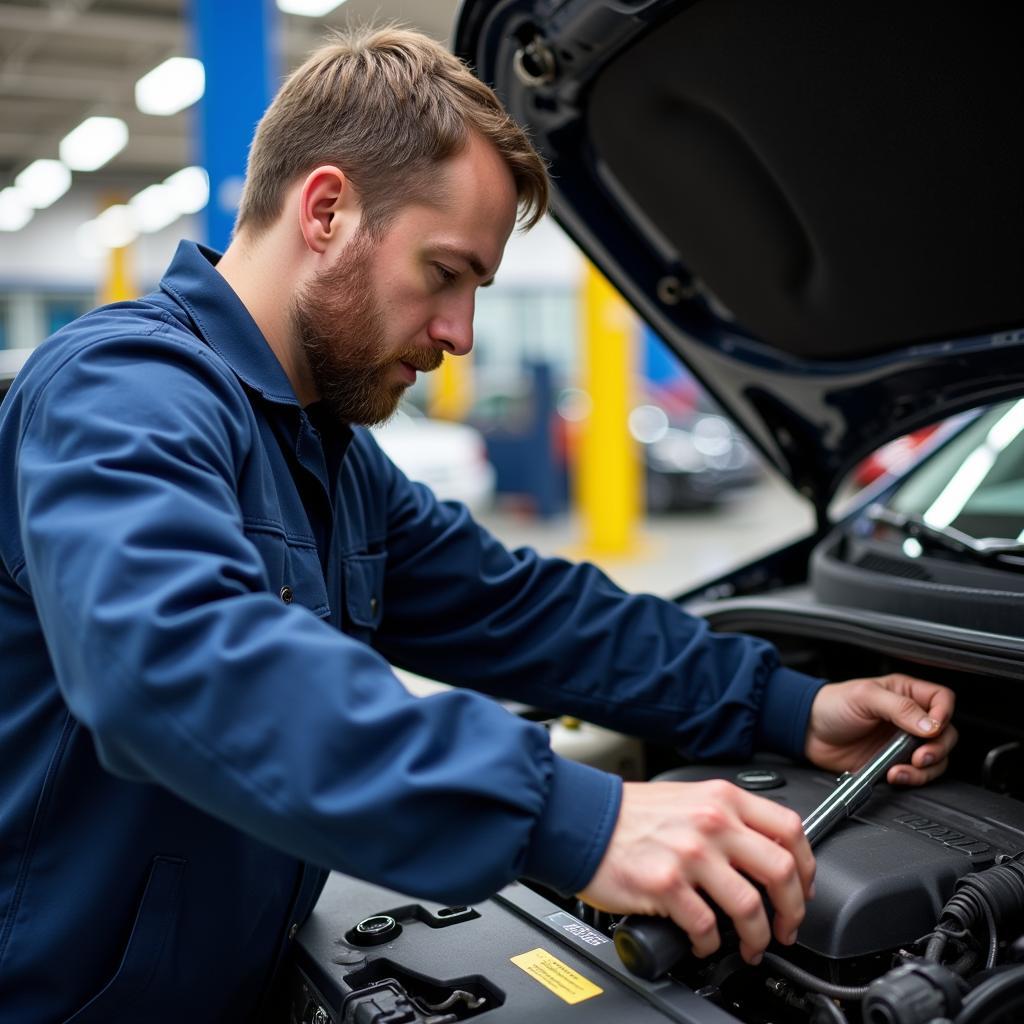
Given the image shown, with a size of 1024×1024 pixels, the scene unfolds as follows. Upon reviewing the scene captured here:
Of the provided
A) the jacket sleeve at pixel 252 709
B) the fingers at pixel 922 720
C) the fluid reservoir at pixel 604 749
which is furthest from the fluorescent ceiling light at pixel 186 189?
the jacket sleeve at pixel 252 709

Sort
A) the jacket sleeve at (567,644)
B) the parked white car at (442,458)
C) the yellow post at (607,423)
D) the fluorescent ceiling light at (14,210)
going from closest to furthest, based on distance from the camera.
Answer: the jacket sleeve at (567,644), the yellow post at (607,423), the parked white car at (442,458), the fluorescent ceiling light at (14,210)

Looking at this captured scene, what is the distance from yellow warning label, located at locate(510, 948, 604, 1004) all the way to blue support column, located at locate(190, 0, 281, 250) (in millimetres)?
3053

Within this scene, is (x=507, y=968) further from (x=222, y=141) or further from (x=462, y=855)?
(x=222, y=141)

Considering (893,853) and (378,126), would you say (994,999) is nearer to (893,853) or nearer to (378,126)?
(893,853)

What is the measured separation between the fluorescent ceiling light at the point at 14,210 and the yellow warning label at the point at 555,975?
616 inches

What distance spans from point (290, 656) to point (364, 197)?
0.59 m

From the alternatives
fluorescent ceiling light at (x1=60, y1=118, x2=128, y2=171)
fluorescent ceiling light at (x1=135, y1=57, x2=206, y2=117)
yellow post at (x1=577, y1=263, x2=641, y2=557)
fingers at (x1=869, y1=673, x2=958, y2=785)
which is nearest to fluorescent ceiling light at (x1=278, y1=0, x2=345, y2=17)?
fluorescent ceiling light at (x1=135, y1=57, x2=206, y2=117)

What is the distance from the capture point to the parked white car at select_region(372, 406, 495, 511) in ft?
27.1

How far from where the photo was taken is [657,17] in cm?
140

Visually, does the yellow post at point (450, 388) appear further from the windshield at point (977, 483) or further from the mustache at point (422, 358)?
the mustache at point (422, 358)

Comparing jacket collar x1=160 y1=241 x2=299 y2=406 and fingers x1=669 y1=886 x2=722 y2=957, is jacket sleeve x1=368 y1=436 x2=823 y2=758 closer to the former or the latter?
jacket collar x1=160 y1=241 x2=299 y2=406

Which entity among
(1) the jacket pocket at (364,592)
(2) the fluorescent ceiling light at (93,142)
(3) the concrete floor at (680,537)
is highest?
(2) the fluorescent ceiling light at (93,142)

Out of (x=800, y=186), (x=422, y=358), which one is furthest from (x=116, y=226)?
(x=422, y=358)

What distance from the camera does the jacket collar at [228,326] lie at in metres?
A: 1.19
